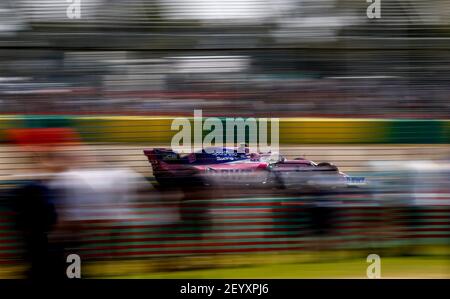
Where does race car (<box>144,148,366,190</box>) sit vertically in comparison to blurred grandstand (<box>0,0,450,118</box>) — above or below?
below

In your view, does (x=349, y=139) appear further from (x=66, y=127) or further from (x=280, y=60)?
(x=66, y=127)

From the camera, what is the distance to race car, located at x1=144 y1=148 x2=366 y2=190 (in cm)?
335

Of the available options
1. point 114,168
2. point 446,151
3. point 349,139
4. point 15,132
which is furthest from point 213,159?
point 446,151

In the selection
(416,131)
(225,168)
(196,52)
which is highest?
(196,52)

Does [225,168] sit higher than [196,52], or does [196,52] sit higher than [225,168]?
[196,52]

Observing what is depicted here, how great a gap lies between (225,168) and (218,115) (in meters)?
0.28

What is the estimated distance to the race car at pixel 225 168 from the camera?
11.0ft

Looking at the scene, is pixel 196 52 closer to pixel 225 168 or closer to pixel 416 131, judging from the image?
pixel 225 168

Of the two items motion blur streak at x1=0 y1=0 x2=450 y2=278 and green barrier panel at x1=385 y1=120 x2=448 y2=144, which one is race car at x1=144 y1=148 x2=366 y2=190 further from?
green barrier panel at x1=385 y1=120 x2=448 y2=144

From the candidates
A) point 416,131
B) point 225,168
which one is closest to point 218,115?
point 225,168

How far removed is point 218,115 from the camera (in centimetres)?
336

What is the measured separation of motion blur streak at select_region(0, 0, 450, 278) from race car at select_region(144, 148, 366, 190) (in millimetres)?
28

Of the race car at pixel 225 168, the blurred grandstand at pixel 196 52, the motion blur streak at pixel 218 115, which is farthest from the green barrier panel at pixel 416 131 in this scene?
the race car at pixel 225 168

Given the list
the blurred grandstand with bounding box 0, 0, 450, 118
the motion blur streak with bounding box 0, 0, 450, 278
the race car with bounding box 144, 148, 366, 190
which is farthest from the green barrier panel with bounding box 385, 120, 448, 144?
the race car with bounding box 144, 148, 366, 190
